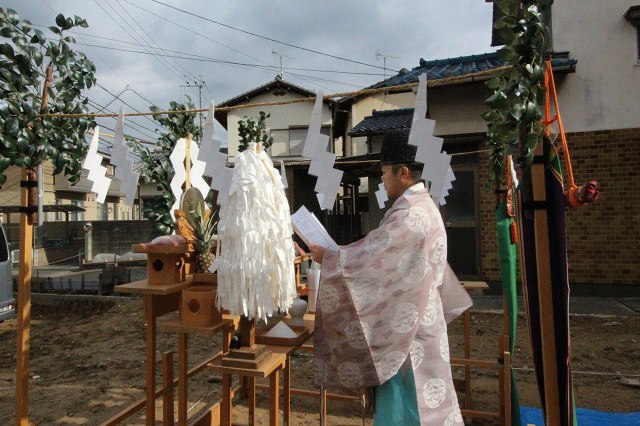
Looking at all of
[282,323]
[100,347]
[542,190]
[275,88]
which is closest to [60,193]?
[275,88]

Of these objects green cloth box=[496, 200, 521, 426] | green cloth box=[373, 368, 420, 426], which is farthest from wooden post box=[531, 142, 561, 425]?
green cloth box=[496, 200, 521, 426]

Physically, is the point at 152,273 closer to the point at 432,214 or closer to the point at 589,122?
the point at 432,214

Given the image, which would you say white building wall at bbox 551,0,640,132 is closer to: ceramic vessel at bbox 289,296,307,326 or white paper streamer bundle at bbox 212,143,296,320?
ceramic vessel at bbox 289,296,307,326

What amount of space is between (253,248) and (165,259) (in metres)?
0.84

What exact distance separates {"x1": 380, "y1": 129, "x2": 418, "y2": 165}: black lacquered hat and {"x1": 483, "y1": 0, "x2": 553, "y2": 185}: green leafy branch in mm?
576

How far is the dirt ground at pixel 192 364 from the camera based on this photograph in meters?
4.29

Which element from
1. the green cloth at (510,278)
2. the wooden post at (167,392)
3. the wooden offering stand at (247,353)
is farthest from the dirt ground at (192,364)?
the wooden offering stand at (247,353)

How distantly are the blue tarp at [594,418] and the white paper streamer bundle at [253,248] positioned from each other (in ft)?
8.95

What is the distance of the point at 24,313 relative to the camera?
272cm

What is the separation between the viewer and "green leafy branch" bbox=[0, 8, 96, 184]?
8.48ft

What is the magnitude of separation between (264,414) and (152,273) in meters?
2.23

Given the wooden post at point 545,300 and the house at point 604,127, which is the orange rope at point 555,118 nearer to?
the wooden post at point 545,300

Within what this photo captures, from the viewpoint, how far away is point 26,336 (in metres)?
2.73

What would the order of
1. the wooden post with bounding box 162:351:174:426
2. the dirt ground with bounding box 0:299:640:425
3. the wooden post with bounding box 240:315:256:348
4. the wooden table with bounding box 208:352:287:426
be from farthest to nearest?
1. the dirt ground with bounding box 0:299:640:425
2. the wooden post with bounding box 162:351:174:426
3. the wooden post with bounding box 240:315:256:348
4. the wooden table with bounding box 208:352:287:426
